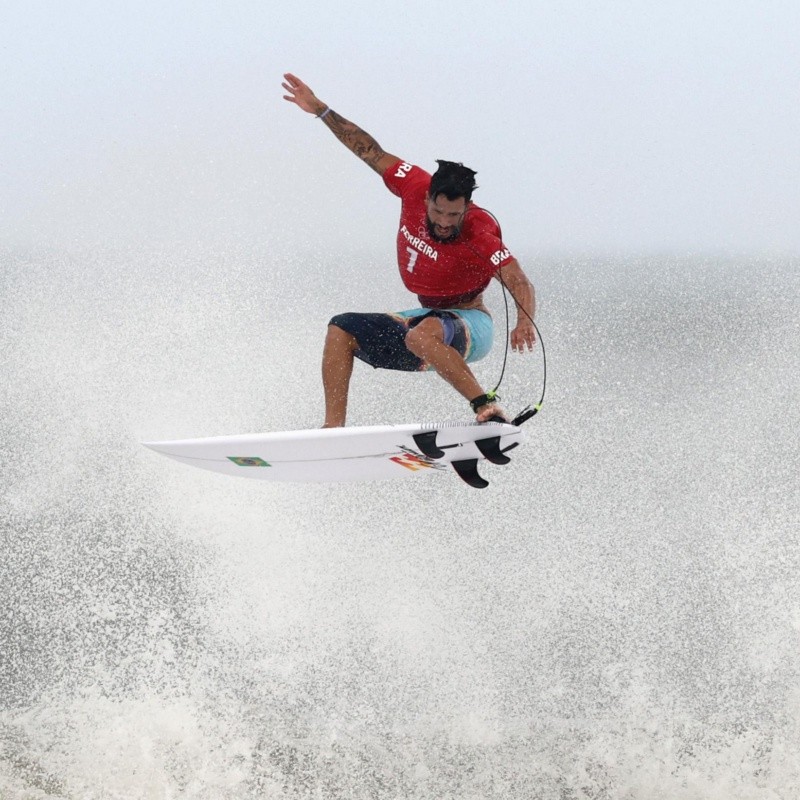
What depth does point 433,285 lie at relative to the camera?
6.66m

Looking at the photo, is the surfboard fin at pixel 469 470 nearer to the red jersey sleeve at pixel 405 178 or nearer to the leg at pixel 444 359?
the leg at pixel 444 359

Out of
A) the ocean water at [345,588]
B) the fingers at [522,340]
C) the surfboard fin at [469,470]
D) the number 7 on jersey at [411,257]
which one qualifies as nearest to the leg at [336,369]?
the number 7 on jersey at [411,257]

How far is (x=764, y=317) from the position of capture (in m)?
16.0

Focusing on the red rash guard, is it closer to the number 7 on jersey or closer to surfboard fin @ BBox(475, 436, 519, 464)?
the number 7 on jersey

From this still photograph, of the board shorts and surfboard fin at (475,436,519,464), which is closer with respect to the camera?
surfboard fin at (475,436,519,464)

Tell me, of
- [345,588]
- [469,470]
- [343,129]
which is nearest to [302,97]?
[343,129]

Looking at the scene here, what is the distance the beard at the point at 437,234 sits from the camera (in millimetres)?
6181

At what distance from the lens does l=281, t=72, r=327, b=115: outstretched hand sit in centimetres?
670

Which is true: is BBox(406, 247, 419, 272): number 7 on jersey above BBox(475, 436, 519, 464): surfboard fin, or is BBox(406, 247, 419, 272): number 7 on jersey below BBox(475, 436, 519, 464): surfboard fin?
above

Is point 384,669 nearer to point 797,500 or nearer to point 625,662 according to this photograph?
point 625,662

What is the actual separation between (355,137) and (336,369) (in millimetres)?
1771

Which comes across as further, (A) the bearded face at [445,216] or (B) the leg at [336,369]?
(B) the leg at [336,369]

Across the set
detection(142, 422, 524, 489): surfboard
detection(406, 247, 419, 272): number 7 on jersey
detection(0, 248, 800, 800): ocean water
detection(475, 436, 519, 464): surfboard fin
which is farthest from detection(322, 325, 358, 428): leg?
detection(0, 248, 800, 800): ocean water

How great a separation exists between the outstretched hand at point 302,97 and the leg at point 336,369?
169 cm
